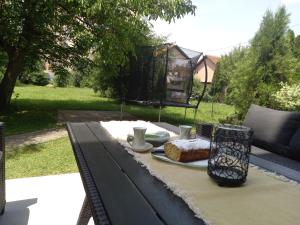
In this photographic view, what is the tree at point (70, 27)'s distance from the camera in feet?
15.6

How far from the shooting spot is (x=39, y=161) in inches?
124

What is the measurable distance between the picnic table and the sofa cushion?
0.79 meters

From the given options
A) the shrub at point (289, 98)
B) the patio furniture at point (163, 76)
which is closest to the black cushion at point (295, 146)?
the shrub at point (289, 98)

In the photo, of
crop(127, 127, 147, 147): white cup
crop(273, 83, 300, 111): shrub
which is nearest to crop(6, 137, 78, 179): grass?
crop(127, 127, 147, 147): white cup

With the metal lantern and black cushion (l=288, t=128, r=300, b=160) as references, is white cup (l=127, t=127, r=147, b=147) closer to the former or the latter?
the metal lantern

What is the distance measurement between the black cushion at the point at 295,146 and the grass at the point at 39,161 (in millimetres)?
2129

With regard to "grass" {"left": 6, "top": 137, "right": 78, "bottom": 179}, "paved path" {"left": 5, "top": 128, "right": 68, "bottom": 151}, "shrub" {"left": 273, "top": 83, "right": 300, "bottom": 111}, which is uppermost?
"shrub" {"left": 273, "top": 83, "right": 300, "bottom": 111}

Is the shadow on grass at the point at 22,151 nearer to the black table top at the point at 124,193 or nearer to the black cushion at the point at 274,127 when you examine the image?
the black table top at the point at 124,193

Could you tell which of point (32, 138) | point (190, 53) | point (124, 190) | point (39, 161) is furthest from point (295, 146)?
point (190, 53)

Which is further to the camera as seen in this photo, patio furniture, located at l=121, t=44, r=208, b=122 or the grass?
patio furniture, located at l=121, t=44, r=208, b=122

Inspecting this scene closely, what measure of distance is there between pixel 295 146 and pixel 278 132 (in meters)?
0.27

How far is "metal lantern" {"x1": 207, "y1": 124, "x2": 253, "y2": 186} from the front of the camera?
3.32 feet

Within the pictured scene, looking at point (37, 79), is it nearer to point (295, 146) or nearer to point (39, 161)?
point (39, 161)

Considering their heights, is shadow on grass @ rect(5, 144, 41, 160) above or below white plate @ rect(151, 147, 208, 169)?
below
